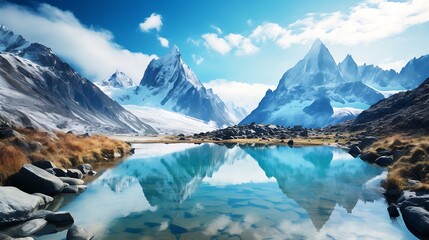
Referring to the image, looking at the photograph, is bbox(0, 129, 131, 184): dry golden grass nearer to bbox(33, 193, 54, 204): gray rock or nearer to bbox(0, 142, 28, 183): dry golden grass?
bbox(0, 142, 28, 183): dry golden grass

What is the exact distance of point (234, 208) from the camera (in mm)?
23594

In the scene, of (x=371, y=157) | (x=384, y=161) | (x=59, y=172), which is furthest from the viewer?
(x=371, y=157)

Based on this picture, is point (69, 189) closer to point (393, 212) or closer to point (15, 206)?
point (15, 206)

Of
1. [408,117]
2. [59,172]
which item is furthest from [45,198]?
[408,117]

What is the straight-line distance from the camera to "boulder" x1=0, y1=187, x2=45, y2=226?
17.3 metres

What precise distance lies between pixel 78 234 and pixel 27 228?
2.75m

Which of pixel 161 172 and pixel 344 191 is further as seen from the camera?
pixel 161 172

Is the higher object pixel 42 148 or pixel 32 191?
pixel 42 148

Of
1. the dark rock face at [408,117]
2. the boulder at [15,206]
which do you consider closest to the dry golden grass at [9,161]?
the boulder at [15,206]

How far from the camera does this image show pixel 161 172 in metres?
43.1

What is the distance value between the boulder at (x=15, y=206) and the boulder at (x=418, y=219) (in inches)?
835

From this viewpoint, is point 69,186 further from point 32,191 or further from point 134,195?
point 134,195

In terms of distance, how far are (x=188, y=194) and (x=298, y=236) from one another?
12.8 meters

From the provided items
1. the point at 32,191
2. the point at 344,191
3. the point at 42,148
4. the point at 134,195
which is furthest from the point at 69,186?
the point at 344,191
